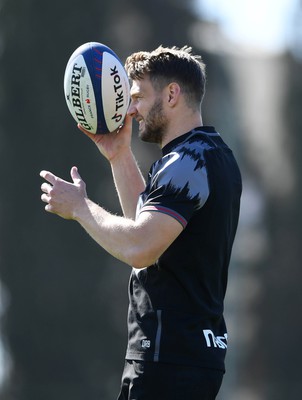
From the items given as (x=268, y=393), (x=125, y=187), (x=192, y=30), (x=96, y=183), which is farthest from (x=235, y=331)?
(x=125, y=187)

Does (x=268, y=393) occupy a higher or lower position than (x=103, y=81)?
lower

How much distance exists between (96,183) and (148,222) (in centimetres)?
1168

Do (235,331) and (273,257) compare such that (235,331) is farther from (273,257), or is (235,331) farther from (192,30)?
(192,30)

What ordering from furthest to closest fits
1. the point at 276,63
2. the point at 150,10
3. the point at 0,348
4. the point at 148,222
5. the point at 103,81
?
1. the point at 276,63
2. the point at 150,10
3. the point at 0,348
4. the point at 103,81
5. the point at 148,222

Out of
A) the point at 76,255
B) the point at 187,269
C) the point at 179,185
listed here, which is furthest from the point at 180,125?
the point at 76,255

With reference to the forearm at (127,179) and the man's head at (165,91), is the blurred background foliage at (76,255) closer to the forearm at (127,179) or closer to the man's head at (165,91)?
the forearm at (127,179)

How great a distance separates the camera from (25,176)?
1714cm

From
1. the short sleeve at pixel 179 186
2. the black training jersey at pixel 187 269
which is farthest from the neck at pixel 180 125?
the short sleeve at pixel 179 186

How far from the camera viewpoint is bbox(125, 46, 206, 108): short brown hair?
5.83 metres

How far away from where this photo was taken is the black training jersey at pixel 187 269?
5.46 meters

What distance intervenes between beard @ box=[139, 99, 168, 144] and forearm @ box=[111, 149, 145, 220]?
478 millimetres

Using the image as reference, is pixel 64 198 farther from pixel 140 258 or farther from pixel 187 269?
pixel 187 269

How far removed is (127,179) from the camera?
6332 mm

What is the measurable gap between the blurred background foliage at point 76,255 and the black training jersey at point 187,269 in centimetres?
1063
